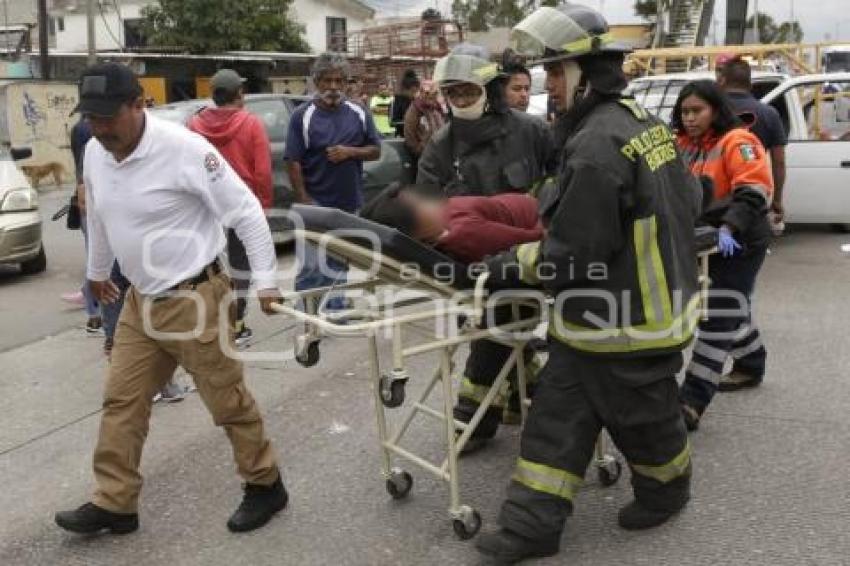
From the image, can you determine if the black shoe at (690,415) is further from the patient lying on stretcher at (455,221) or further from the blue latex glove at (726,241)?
the patient lying on stretcher at (455,221)

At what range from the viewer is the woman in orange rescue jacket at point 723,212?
13.9 feet

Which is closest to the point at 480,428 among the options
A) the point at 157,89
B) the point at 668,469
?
the point at 668,469

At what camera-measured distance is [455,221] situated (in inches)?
127

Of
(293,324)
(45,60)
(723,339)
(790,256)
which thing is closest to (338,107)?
(293,324)

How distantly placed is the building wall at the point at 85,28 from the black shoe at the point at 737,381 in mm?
38513

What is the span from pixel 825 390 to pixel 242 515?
314 cm

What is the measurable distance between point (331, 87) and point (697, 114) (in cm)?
264

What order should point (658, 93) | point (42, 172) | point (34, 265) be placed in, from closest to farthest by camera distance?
point (34, 265)
point (658, 93)
point (42, 172)

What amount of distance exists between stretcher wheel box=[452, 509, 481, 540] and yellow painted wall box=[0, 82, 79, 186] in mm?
15378

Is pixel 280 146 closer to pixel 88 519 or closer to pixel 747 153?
pixel 747 153

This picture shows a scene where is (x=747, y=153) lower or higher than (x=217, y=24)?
lower

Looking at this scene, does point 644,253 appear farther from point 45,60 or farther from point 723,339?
point 45,60

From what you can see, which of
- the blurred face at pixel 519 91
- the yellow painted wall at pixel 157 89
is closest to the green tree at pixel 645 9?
the yellow painted wall at pixel 157 89

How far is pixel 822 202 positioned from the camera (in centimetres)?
923
